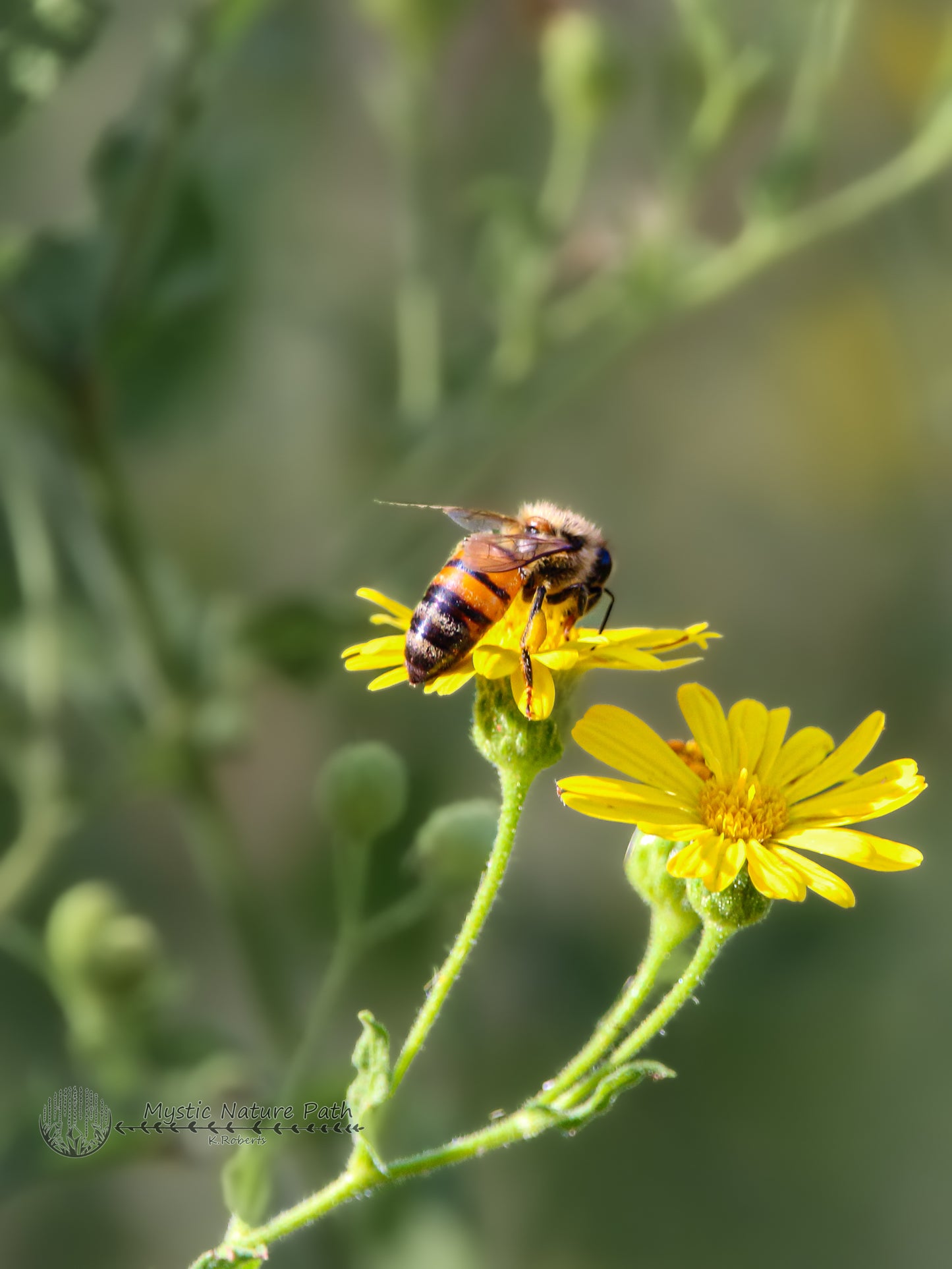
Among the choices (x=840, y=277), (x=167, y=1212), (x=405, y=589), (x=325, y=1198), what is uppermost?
(x=840, y=277)

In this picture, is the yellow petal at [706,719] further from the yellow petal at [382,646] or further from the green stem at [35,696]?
the green stem at [35,696]

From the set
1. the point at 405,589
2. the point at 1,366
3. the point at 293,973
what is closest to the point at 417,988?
the point at 293,973

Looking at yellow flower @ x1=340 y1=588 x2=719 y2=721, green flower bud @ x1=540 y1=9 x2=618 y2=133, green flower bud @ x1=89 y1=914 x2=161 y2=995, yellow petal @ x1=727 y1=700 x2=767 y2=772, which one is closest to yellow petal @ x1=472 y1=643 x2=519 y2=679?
yellow flower @ x1=340 y1=588 x2=719 y2=721

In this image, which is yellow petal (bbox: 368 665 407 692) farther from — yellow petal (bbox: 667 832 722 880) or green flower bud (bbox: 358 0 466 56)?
green flower bud (bbox: 358 0 466 56)

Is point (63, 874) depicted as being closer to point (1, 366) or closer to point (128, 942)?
point (128, 942)

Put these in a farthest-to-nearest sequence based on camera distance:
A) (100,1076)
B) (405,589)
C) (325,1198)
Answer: (405,589)
(100,1076)
(325,1198)

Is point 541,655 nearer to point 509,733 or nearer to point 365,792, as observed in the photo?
point 509,733

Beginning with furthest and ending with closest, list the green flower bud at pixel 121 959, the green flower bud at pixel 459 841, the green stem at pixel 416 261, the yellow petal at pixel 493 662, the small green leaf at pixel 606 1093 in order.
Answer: the green stem at pixel 416 261, the green flower bud at pixel 121 959, the green flower bud at pixel 459 841, the yellow petal at pixel 493 662, the small green leaf at pixel 606 1093

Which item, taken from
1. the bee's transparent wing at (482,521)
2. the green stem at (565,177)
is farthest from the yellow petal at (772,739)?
the green stem at (565,177)
